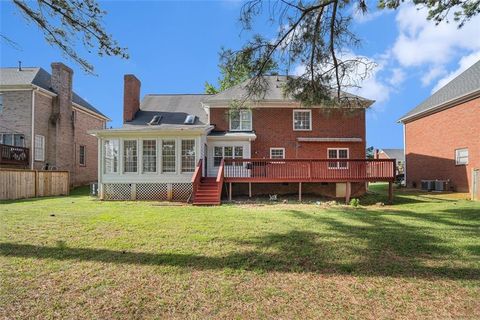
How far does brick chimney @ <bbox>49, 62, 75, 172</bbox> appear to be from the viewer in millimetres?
22375

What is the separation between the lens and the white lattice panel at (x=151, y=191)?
1653cm

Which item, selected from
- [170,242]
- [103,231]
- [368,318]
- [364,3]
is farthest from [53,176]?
[368,318]

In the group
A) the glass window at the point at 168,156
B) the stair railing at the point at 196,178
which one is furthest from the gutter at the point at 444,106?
the glass window at the point at 168,156

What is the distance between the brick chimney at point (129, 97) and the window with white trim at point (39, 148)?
6.24 meters

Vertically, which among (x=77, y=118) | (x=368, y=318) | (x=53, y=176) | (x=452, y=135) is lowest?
(x=368, y=318)

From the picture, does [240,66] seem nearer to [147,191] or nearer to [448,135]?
[147,191]

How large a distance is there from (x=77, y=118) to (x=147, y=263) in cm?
2263

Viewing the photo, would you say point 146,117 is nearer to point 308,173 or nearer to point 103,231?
point 308,173

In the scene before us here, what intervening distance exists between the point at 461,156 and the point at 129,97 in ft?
64.0

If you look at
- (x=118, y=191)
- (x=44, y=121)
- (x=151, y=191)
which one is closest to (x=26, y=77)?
(x=44, y=121)

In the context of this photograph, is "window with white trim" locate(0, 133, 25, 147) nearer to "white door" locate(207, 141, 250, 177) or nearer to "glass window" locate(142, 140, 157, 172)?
"glass window" locate(142, 140, 157, 172)

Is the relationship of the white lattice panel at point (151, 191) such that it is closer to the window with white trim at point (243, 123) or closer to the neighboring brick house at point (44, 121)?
the window with white trim at point (243, 123)

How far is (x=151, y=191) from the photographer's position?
16594 millimetres

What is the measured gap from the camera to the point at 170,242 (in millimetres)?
6797
